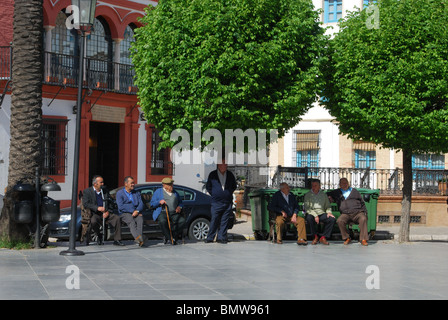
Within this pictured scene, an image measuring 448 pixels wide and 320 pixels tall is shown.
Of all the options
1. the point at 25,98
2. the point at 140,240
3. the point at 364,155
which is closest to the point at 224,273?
the point at 140,240

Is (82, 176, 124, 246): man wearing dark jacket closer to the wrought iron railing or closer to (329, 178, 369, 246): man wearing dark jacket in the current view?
(329, 178, 369, 246): man wearing dark jacket

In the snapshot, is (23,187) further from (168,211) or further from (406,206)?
(406,206)

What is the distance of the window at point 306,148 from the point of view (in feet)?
116

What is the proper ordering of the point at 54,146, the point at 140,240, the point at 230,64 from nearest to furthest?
the point at 140,240 → the point at 230,64 → the point at 54,146

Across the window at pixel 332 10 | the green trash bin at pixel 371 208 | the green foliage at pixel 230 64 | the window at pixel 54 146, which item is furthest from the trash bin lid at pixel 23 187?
the window at pixel 332 10

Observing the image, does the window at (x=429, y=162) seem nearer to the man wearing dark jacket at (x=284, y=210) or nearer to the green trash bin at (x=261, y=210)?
the green trash bin at (x=261, y=210)

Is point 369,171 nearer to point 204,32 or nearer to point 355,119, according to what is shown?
point 355,119

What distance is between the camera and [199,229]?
18531 mm

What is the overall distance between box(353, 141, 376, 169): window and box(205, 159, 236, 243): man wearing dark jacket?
18041 mm

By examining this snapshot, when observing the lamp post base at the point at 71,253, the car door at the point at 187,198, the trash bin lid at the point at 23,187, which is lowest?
the lamp post base at the point at 71,253

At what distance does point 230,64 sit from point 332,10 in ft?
64.1

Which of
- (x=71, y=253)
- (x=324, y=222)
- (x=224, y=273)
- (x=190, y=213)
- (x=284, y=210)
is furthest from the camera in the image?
(x=190, y=213)

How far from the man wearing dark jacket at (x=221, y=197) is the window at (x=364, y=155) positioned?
18041mm

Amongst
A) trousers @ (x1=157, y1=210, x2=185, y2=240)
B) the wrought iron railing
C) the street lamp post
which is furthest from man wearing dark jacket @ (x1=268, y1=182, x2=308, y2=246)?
the wrought iron railing
